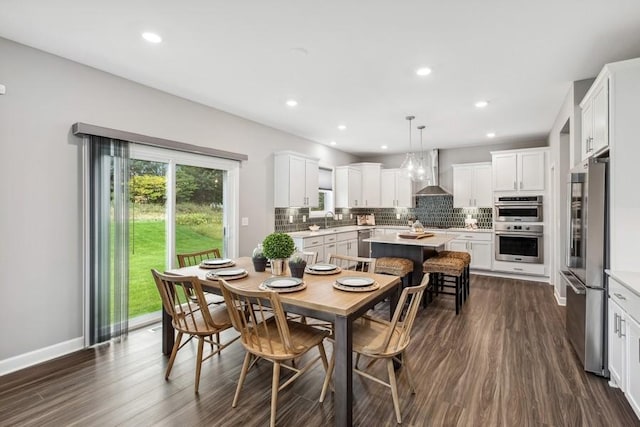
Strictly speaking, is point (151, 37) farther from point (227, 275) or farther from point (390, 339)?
point (390, 339)

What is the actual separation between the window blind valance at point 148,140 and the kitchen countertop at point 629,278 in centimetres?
420

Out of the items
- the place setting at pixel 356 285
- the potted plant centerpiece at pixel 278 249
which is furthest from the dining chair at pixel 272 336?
the potted plant centerpiece at pixel 278 249

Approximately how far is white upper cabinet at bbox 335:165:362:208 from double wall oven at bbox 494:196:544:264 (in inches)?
114

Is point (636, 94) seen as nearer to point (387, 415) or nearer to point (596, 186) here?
point (596, 186)

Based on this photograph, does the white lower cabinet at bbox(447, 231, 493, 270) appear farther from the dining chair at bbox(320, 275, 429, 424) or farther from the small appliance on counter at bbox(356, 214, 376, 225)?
the dining chair at bbox(320, 275, 429, 424)

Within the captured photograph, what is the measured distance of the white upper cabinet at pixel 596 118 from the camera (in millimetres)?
2486

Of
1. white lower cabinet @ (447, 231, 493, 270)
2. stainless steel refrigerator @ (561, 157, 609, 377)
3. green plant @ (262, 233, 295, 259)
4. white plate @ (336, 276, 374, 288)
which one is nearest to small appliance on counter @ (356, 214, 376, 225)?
white lower cabinet @ (447, 231, 493, 270)

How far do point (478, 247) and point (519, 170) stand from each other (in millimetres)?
1623

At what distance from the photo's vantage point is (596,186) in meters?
2.50

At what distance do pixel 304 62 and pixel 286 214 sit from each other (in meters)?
3.09

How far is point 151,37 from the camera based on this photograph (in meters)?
2.55

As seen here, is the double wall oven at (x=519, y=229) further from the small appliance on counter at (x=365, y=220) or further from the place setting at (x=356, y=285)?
the place setting at (x=356, y=285)

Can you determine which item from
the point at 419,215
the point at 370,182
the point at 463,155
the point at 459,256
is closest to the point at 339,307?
the point at 459,256

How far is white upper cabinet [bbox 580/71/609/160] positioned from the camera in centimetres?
249
